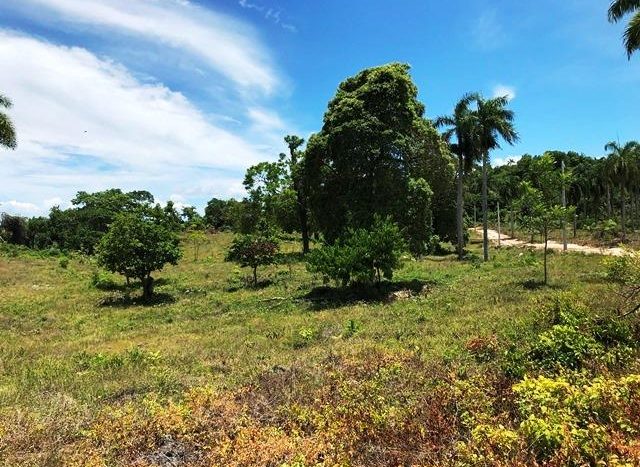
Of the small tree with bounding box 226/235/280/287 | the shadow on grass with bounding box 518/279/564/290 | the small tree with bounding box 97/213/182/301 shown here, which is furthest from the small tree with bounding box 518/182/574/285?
the small tree with bounding box 97/213/182/301

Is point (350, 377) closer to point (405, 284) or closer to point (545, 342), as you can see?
point (545, 342)

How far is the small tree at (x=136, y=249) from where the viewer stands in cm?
2944

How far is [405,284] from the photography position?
1049 inches

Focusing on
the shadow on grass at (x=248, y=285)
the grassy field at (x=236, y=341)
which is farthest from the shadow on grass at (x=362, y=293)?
→ the shadow on grass at (x=248, y=285)

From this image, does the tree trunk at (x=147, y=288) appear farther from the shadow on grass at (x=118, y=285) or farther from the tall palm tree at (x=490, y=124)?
the tall palm tree at (x=490, y=124)

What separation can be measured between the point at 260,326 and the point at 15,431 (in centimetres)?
1236

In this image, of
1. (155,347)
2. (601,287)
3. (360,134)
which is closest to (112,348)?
(155,347)

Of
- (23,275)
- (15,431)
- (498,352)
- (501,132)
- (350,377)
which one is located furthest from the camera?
(23,275)

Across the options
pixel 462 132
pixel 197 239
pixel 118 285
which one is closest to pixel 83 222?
pixel 197 239

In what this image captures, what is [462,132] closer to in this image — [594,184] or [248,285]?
[248,285]

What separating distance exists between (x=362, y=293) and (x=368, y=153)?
25.6ft

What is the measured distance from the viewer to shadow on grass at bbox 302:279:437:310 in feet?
79.2

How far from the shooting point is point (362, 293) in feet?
84.5

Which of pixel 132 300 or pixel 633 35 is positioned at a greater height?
pixel 633 35
